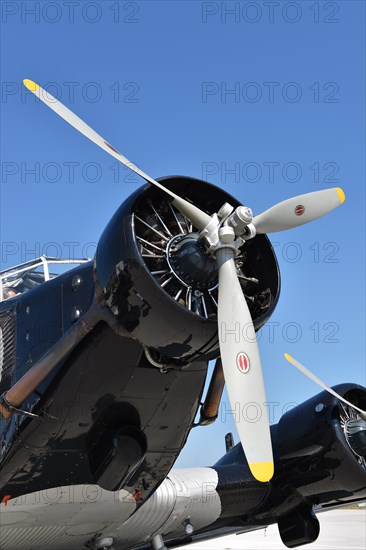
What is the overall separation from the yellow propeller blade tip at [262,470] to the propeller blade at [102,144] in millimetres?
2466

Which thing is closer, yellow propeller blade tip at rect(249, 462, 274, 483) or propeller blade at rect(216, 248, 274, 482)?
yellow propeller blade tip at rect(249, 462, 274, 483)

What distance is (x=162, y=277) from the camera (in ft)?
25.7

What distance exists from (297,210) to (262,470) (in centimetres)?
284

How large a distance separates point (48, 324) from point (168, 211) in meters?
2.35

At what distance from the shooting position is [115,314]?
26.3 feet

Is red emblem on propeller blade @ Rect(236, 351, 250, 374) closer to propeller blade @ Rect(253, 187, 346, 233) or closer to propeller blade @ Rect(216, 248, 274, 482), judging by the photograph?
propeller blade @ Rect(216, 248, 274, 482)

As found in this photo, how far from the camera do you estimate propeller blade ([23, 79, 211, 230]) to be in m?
7.87

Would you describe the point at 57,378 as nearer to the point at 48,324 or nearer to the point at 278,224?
the point at 48,324

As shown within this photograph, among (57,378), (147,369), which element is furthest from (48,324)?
Answer: (147,369)

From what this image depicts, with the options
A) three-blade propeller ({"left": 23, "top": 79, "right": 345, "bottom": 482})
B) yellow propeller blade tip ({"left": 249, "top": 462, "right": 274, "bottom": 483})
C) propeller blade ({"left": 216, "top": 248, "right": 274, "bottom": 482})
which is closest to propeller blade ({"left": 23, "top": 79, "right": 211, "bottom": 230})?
three-blade propeller ({"left": 23, "top": 79, "right": 345, "bottom": 482})

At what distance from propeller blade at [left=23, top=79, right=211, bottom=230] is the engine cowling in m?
0.19

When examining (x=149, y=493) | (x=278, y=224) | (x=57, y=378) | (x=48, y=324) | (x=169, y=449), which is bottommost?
(x=149, y=493)

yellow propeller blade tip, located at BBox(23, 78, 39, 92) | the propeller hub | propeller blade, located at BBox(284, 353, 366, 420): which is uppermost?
yellow propeller blade tip, located at BBox(23, 78, 39, 92)

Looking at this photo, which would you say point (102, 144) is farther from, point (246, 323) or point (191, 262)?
point (246, 323)
